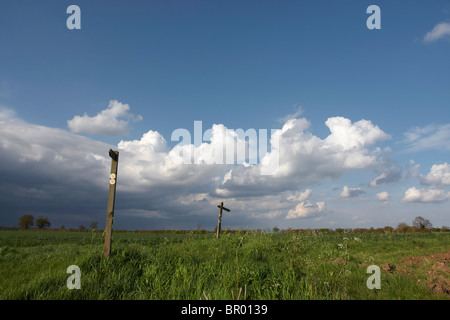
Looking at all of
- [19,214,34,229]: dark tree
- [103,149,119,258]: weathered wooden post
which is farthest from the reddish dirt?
[19,214,34,229]: dark tree

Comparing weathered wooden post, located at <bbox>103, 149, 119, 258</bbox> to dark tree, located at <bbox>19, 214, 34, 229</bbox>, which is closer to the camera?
weathered wooden post, located at <bbox>103, 149, 119, 258</bbox>

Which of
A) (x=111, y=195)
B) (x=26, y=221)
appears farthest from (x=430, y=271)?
(x=26, y=221)

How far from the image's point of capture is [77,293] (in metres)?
6.20

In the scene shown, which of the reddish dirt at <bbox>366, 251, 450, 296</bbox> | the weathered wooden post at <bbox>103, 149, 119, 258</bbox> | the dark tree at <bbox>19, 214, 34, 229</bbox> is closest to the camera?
the reddish dirt at <bbox>366, 251, 450, 296</bbox>

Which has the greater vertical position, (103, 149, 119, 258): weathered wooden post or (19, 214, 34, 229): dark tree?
(103, 149, 119, 258): weathered wooden post

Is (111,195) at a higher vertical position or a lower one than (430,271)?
higher

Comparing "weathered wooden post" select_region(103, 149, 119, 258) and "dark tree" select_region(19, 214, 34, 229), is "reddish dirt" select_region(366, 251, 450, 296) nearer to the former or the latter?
"weathered wooden post" select_region(103, 149, 119, 258)

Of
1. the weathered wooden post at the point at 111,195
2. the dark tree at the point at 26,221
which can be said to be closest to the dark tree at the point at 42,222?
the dark tree at the point at 26,221

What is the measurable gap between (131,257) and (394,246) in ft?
61.1

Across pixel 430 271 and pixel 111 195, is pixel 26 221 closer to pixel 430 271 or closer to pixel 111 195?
pixel 111 195

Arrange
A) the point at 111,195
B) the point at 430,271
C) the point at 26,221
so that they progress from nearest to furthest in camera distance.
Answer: the point at 111,195, the point at 430,271, the point at 26,221

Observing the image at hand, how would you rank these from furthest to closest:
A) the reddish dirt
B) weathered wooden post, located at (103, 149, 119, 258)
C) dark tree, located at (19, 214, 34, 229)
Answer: dark tree, located at (19, 214, 34, 229) < weathered wooden post, located at (103, 149, 119, 258) < the reddish dirt
